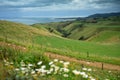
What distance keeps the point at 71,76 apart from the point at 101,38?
296ft

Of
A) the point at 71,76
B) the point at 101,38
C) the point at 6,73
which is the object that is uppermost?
the point at 6,73

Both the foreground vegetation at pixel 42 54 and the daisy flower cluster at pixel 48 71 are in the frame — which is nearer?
the daisy flower cluster at pixel 48 71

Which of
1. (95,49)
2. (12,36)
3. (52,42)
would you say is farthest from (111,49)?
(12,36)

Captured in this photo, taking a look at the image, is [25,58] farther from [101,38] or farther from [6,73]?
[101,38]

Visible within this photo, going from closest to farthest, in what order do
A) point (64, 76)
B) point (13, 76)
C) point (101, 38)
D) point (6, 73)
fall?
point (13, 76), point (6, 73), point (64, 76), point (101, 38)

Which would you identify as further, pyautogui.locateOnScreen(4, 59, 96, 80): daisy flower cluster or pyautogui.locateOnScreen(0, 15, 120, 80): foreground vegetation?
pyautogui.locateOnScreen(0, 15, 120, 80): foreground vegetation

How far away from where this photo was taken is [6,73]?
7840 millimetres

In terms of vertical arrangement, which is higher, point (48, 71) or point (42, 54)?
point (48, 71)

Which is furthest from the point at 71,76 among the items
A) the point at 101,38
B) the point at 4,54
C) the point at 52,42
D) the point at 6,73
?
the point at 101,38

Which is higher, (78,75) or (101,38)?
(78,75)

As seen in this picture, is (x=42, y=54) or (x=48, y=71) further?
(x=42, y=54)

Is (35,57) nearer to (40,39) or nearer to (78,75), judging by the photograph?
(78,75)

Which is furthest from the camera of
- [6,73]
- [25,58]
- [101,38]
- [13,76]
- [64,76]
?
[101,38]

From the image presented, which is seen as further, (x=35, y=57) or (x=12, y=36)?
(x=12, y=36)
